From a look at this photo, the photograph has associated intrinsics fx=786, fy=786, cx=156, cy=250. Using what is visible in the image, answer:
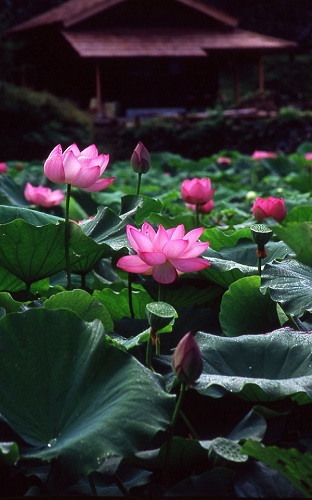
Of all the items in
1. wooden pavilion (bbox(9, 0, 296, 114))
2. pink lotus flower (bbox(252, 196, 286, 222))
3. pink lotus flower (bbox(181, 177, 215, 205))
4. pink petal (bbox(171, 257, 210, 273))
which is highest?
pink petal (bbox(171, 257, 210, 273))

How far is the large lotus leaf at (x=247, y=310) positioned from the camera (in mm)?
1045

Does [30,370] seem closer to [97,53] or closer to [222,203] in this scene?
[222,203]

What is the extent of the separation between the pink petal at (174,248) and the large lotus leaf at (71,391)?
0.55 feet

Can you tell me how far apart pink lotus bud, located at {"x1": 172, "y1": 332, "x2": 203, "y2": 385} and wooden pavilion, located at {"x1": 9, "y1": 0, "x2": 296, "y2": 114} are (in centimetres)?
1639

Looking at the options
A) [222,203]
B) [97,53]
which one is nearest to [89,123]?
[97,53]

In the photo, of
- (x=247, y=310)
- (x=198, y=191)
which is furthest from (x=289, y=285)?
(x=198, y=191)

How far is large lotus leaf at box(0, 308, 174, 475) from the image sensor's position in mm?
704

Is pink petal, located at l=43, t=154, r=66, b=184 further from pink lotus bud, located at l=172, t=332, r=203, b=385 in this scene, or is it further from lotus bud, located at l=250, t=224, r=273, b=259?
pink lotus bud, located at l=172, t=332, r=203, b=385

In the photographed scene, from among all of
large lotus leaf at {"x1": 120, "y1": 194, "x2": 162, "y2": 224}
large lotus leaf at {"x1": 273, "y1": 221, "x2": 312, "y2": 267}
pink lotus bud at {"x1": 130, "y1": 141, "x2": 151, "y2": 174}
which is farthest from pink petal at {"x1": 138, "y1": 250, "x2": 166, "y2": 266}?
pink lotus bud at {"x1": 130, "y1": 141, "x2": 151, "y2": 174}

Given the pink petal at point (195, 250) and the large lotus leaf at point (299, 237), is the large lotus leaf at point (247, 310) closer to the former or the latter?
the pink petal at point (195, 250)

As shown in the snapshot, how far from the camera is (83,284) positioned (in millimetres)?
1279

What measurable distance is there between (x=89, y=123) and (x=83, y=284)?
40.0ft

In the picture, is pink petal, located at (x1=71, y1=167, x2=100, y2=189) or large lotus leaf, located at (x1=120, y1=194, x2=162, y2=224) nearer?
pink petal, located at (x1=71, y1=167, x2=100, y2=189)

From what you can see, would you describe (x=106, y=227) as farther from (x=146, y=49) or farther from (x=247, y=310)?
(x=146, y=49)
